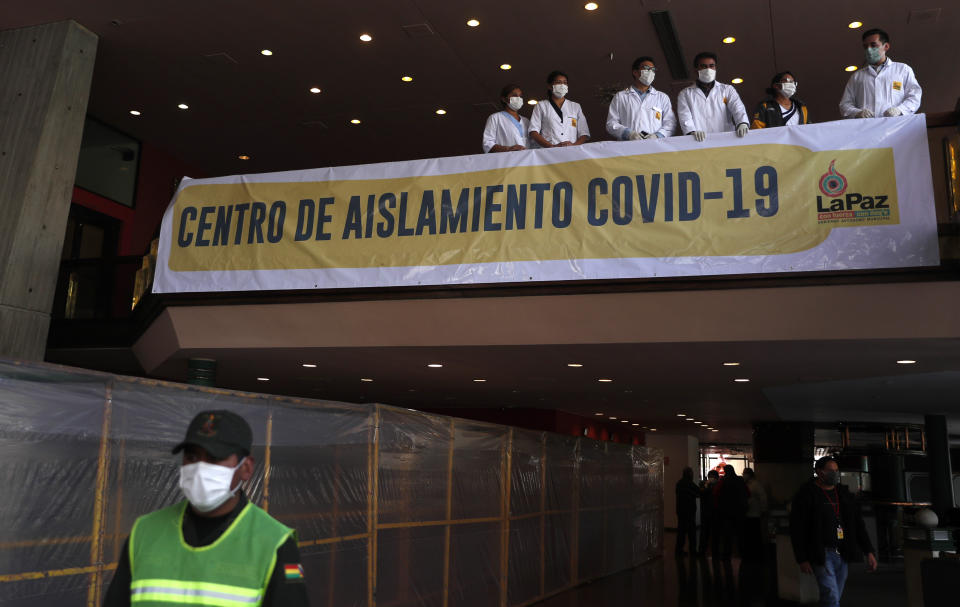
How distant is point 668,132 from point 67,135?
7.47 m

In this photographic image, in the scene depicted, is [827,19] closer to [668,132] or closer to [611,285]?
[668,132]

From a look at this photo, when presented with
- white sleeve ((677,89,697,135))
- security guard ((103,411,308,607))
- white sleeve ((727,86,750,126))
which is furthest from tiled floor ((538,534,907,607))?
security guard ((103,411,308,607))

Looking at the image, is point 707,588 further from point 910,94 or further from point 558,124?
point 910,94

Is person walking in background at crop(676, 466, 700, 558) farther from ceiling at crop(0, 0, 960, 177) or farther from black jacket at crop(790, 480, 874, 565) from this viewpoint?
black jacket at crop(790, 480, 874, 565)

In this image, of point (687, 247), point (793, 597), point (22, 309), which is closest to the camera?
point (687, 247)

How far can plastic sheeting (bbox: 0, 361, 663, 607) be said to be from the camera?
4.14 meters

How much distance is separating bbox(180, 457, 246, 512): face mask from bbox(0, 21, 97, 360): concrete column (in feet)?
27.2

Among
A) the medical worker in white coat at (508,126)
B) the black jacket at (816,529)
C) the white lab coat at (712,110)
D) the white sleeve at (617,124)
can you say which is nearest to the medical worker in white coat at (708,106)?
the white lab coat at (712,110)

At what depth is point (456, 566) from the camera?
27.8 ft

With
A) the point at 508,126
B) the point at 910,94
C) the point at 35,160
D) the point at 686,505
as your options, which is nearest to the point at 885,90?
the point at 910,94

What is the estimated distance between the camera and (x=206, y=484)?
96.7 inches

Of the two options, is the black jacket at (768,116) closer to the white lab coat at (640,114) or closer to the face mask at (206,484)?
the white lab coat at (640,114)

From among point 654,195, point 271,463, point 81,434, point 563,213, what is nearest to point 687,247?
point 654,195

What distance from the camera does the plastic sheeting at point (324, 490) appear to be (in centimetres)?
414
